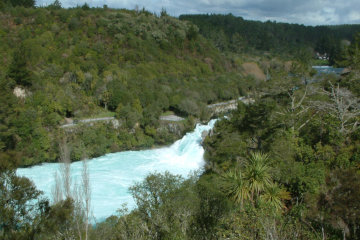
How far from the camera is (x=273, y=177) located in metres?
12.0

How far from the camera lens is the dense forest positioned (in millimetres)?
7051

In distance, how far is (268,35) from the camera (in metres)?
108

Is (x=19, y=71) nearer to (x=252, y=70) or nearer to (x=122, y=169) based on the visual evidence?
(x=122, y=169)

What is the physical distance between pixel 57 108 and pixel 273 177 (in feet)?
81.7

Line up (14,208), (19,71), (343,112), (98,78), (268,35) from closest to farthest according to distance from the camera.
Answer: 1. (14,208)
2. (343,112)
3. (19,71)
4. (98,78)
5. (268,35)

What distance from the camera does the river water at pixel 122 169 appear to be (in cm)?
2026

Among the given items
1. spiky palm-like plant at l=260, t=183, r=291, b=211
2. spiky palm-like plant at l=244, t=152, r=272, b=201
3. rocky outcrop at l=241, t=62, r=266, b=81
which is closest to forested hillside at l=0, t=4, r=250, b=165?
rocky outcrop at l=241, t=62, r=266, b=81

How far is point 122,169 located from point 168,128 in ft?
32.0

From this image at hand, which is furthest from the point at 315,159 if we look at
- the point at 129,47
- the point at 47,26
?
the point at 47,26

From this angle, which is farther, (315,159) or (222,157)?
(222,157)

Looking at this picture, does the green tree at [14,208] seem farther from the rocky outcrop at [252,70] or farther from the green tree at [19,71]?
the rocky outcrop at [252,70]

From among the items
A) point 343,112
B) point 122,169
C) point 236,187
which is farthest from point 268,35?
point 236,187

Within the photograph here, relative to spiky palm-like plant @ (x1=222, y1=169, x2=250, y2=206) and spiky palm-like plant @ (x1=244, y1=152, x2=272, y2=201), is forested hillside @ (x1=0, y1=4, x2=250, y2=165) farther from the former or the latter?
spiky palm-like plant @ (x1=244, y1=152, x2=272, y2=201)

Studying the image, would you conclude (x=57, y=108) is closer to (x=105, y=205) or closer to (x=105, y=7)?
(x=105, y=205)
